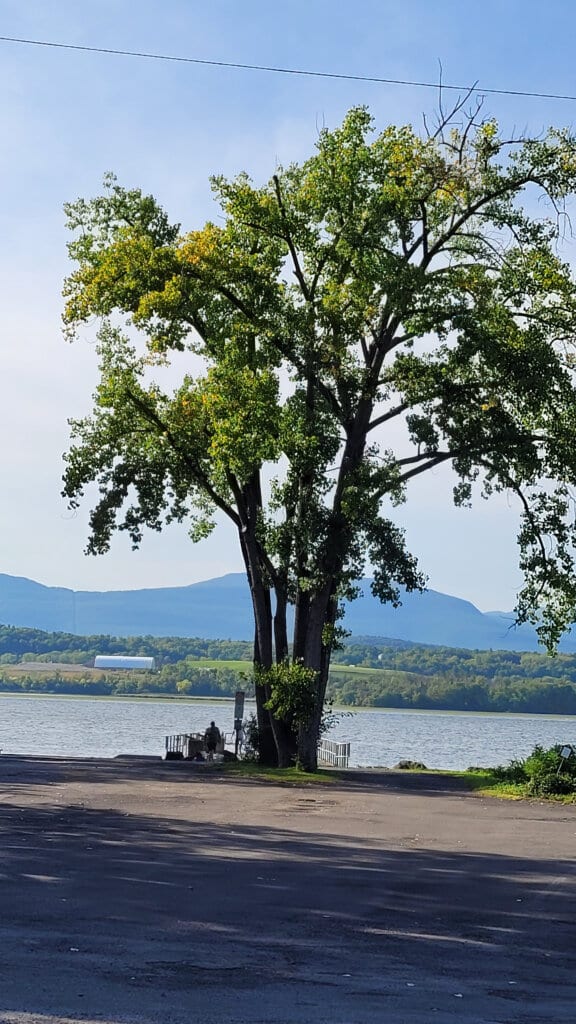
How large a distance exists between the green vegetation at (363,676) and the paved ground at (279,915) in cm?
10057

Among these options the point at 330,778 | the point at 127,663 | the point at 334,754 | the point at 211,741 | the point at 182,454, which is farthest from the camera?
the point at 127,663

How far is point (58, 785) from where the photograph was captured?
2377 centimetres

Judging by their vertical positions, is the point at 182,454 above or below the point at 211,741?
above

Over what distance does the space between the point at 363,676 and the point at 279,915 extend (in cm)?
13196

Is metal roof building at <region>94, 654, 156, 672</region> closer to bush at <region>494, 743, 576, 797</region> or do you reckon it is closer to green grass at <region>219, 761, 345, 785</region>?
green grass at <region>219, 761, 345, 785</region>

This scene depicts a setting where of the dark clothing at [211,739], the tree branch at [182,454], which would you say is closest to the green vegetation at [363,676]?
the dark clothing at [211,739]

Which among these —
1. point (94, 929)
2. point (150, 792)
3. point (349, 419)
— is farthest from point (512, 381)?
point (94, 929)

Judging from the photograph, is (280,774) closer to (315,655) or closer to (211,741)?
(315,655)

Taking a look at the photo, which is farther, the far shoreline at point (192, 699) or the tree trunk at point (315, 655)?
the far shoreline at point (192, 699)

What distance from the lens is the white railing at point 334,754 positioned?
41.8 m

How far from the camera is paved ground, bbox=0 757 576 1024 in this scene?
736cm

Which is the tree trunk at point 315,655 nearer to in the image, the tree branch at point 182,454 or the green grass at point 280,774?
the green grass at point 280,774

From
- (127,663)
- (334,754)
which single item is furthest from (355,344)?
(127,663)

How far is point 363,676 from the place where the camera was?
14138 centimetres
